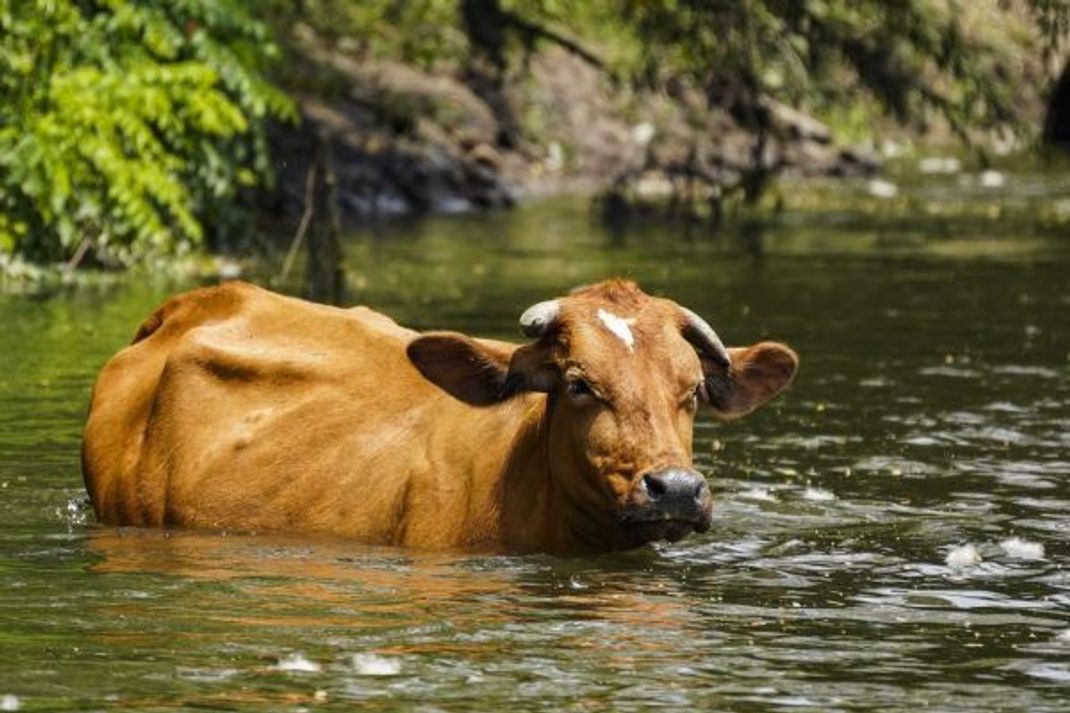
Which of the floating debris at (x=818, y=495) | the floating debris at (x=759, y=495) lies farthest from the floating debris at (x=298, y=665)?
the floating debris at (x=818, y=495)

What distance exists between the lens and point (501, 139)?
148ft

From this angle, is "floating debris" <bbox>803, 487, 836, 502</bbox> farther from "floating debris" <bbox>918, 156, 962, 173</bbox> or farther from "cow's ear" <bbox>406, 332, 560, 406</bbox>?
"floating debris" <bbox>918, 156, 962, 173</bbox>

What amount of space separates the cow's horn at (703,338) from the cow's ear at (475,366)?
624 millimetres

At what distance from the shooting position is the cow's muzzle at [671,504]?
11516 mm

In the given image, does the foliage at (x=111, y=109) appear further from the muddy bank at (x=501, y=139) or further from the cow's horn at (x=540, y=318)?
the cow's horn at (x=540, y=318)

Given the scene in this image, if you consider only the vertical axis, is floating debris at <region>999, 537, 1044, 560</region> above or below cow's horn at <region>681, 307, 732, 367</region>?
below

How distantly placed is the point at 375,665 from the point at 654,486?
6.20 ft

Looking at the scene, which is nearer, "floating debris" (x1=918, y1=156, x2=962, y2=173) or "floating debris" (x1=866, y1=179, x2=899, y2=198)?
"floating debris" (x1=866, y1=179, x2=899, y2=198)

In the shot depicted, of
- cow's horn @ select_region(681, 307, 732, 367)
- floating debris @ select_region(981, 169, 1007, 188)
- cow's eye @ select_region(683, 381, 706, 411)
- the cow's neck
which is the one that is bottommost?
floating debris @ select_region(981, 169, 1007, 188)

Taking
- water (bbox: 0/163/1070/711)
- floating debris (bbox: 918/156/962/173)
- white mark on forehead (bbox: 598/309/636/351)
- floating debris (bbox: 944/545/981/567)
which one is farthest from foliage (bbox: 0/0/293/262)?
floating debris (bbox: 918/156/962/173)

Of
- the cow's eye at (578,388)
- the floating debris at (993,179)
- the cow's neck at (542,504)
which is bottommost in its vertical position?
the floating debris at (993,179)

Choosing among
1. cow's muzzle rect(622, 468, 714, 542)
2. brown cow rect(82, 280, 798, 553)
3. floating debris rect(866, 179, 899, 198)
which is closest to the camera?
cow's muzzle rect(622, 468, 714, 542)

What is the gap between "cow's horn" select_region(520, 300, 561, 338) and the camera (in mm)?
12070

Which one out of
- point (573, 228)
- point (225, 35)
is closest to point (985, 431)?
point (225, 35)
